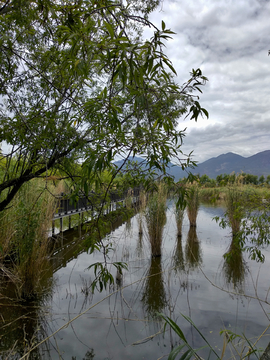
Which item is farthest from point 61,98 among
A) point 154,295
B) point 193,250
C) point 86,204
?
point 86,204

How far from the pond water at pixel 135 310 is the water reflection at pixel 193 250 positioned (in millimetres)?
49

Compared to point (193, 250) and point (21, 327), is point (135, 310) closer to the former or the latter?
point (21, 327)

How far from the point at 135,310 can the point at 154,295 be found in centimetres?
60

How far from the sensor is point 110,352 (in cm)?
274

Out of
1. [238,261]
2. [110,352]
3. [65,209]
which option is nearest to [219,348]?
[110,352]

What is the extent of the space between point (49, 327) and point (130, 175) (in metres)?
2.29

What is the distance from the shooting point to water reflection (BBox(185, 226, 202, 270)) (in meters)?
5.72

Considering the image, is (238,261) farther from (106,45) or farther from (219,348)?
(106,45)

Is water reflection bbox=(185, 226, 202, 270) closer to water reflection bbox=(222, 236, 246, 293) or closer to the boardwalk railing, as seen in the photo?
water reflection bbox=(222, 236, 246, 293)

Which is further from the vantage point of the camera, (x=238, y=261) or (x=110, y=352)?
(x=238, y=261)

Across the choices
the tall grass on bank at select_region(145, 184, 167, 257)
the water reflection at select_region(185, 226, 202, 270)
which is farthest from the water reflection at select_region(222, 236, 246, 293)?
the tall grass on bank at select_region(145, 184, 167, 257)

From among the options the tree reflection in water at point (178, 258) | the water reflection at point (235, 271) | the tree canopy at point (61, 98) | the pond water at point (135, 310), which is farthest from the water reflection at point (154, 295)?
the tree canopy at point (61, 98)

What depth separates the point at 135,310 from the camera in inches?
142

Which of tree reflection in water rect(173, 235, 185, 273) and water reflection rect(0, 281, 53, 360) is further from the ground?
water reflection rect(0, 281, 53, 360)
